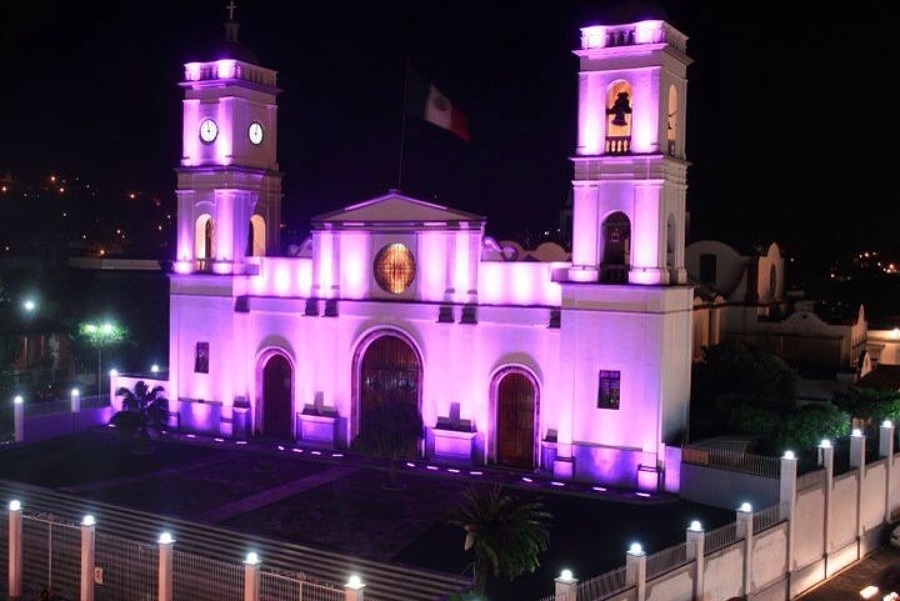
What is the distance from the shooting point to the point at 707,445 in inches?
1030

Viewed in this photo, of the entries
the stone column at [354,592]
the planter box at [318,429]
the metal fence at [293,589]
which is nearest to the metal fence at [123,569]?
the metal fence at [293,589]

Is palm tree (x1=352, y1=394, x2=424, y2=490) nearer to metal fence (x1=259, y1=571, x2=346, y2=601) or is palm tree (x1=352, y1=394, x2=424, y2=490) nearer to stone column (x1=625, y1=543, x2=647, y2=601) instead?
metal fence (x1=259, y1=571, x2=346, y2=601)

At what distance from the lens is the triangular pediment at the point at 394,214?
96.9 feet

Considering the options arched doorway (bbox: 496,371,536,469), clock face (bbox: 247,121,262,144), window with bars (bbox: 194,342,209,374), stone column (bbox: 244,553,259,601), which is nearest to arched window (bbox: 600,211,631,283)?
arched doorway (bbox: 496,371,536,469)

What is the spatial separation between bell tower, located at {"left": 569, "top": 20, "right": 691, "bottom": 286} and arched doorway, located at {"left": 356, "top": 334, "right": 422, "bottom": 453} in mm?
5885

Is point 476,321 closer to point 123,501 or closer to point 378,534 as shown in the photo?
point 378,534

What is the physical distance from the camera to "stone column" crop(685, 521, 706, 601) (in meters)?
18.8

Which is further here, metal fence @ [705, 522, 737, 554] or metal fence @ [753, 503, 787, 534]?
metal fence @ [753, 503, 787, 534]

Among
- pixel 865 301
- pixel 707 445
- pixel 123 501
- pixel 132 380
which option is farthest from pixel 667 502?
pixel 865 301

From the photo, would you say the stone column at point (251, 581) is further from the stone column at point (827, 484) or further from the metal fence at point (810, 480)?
the stone column at point (827, 484)

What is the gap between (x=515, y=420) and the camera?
28.9 meters

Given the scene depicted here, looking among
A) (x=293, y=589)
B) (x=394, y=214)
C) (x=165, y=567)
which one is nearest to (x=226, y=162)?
(x=394, y=214)

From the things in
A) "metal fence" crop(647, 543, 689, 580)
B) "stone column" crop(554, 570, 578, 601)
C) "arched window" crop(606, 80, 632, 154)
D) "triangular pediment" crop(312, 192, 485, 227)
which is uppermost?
"arched window" crop(606, 80, 632, 154)

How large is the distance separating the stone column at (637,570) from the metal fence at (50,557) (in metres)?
10.5
